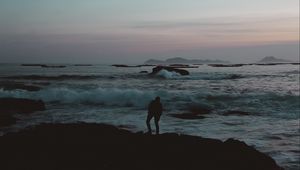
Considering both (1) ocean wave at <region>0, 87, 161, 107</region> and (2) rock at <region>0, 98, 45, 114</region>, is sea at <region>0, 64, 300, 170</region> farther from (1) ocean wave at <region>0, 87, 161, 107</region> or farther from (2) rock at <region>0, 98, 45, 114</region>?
(2) rock at <region>0, 98, 45, 114</region>

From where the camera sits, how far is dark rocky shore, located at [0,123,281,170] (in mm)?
10242

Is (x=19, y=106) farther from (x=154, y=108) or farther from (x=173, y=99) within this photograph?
(x=154, y=108)

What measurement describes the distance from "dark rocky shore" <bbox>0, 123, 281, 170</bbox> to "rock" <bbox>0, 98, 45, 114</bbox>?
1596 cm

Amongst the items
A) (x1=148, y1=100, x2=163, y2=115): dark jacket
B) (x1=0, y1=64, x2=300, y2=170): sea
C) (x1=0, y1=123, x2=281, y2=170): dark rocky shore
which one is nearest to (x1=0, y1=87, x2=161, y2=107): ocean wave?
(x1=0, y1=64, x2=300, y2=170): sea

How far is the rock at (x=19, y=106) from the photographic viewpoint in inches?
1089

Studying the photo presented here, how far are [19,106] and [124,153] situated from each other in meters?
19.4

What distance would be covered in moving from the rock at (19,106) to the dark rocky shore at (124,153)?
16.0 metres

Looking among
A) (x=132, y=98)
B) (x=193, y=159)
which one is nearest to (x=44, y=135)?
(x=193, y=159)

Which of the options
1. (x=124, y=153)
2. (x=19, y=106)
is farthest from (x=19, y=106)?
(x=124, y=153)

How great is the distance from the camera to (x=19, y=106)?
1114 inches

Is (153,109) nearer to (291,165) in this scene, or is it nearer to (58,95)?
(291,165)

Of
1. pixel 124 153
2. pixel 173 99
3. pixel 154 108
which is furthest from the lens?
pixel 173 99

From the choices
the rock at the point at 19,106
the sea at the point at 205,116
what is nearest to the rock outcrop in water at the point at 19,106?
the rock at the point at 19,106

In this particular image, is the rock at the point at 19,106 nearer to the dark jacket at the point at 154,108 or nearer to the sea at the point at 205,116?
the sea at the point at 205,116
